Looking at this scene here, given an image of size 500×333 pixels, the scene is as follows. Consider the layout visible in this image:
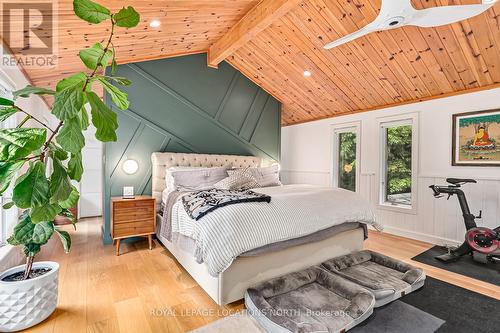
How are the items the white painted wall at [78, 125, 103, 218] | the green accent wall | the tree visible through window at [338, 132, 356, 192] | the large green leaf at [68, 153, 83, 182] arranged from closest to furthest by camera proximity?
the large green leaf at [68, 153, 83, 182] → the green accent wall → the tree visible through window at [338, 132, 356, 192] → the white painted wall at [78, 125, 103, 218]

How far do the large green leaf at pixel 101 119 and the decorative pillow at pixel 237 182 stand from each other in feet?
6.90

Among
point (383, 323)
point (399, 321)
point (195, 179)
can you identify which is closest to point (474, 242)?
point (399, 321)

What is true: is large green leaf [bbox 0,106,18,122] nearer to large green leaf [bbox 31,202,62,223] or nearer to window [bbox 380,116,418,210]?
large green leaf [bbox 31,202,62,223]

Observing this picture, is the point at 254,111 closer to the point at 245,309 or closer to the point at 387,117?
the point at 387,117

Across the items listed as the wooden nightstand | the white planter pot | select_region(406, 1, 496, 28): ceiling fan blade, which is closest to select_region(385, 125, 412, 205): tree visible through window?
select_region(406, 1, 496, 28): ceiling fan blade

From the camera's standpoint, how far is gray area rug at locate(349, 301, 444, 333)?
188 centimetres

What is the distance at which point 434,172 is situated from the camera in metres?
3.96

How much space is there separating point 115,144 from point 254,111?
2756 mm

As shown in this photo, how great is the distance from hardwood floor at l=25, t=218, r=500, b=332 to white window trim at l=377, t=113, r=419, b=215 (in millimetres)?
822

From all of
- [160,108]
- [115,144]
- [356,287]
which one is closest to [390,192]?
[356,287]

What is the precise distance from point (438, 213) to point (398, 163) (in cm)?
105

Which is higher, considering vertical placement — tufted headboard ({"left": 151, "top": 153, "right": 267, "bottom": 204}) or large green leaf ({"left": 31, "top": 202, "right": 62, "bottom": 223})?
tufted headboard ({"left": 151, "top": 153, "right": 267, "bottom": 204})

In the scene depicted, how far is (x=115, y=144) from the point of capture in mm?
3783

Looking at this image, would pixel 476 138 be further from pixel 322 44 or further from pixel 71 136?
pixel 71 136
